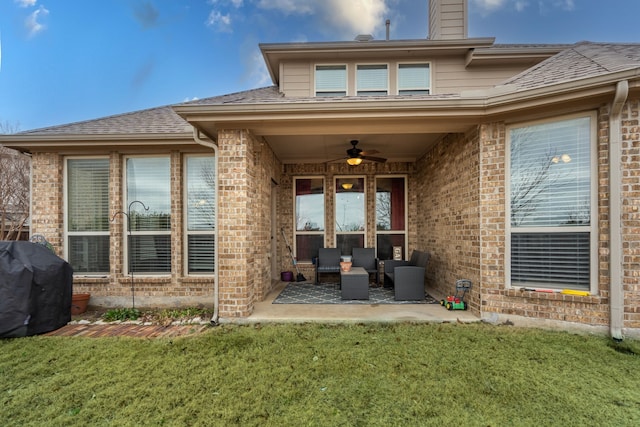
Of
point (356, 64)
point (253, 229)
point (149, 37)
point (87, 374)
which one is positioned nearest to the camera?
point (87, 374)

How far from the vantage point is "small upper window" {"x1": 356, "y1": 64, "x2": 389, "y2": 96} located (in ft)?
19.6

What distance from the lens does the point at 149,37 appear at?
476 inches

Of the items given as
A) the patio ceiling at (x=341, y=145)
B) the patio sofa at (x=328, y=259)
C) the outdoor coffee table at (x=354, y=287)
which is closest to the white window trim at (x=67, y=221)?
the patio ceiling at (x=341, y=145)

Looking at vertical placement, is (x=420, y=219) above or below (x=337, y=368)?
above

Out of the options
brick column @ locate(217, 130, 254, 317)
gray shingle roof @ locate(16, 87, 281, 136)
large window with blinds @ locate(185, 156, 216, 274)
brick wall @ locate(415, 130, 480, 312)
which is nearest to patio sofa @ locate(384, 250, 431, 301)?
brick wall @ locate(415, 130, 480, 312)

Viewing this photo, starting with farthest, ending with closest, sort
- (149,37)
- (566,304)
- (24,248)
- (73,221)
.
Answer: (149,37) < (73,221) < (24,248) < (566,304)

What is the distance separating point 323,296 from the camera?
17.4 ft

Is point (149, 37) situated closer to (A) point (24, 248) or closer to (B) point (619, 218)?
(A) point (24, 248)

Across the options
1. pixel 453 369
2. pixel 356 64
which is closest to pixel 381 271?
pixel 453 369

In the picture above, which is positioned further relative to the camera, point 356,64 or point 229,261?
point 356,64

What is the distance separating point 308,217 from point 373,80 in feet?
11.7

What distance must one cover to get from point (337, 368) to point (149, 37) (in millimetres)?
Answer: 15297

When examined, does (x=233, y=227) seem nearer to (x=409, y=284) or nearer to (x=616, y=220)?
(x=409, y=284)

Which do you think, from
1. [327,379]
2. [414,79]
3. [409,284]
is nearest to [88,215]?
[327,379]
